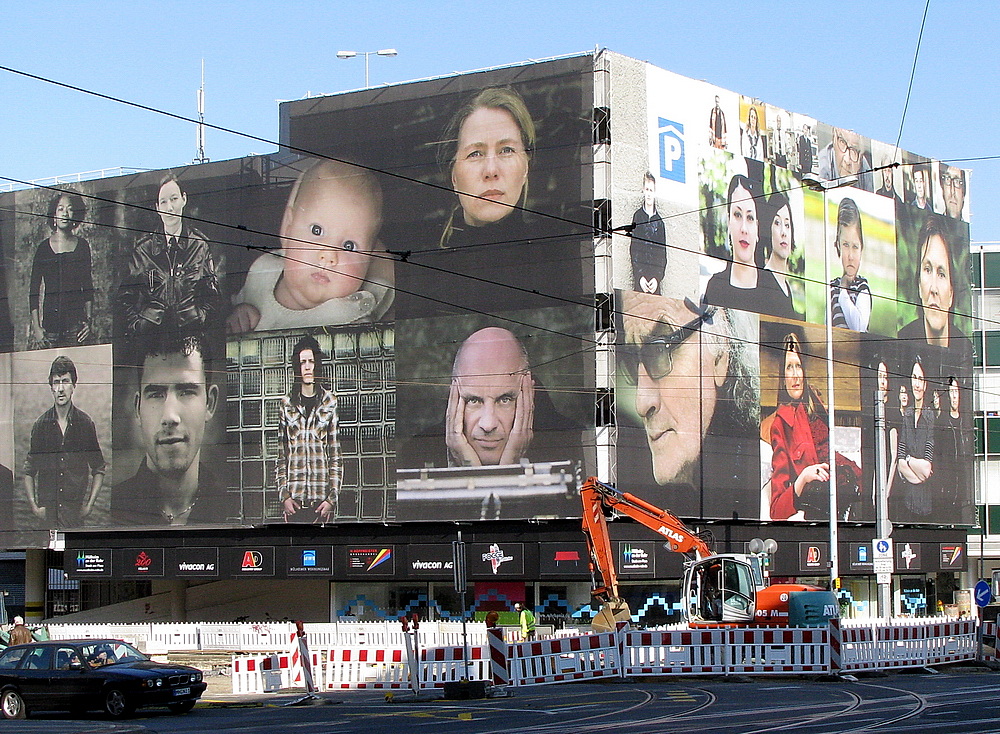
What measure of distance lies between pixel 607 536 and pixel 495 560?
12.1 meters

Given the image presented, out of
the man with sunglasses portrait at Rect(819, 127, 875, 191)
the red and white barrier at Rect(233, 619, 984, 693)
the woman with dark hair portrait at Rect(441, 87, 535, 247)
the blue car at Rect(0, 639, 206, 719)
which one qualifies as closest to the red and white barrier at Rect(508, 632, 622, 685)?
the red and white barrier at Rect(233, 619, 984, 693)

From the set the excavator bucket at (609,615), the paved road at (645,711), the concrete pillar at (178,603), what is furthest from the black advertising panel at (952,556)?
the paved road at (645,711)

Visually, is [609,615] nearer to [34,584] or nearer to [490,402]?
[490,402]

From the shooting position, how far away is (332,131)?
165 ft

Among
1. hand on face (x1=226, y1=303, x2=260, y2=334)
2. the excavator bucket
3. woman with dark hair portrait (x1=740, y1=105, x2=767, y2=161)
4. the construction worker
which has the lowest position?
the construction worker

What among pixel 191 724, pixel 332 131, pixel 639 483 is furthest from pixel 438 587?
pixel 191 724

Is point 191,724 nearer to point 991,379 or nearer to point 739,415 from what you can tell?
point 739,415

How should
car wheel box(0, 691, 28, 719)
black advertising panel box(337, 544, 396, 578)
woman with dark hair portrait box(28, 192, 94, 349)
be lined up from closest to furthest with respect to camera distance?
car wheel box(0, 691, 28, 719) < black advertising panel box(337, 544, 396, 578) < woman with dark hair portrait box(28, 192, 94, 349)

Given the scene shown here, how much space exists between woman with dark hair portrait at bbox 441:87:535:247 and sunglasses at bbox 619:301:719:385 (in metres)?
5.47

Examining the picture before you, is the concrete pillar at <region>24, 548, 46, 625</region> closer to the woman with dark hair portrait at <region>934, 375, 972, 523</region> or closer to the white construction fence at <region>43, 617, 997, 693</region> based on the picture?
the white construction fence at <region>43, 617, 997, 693</region>

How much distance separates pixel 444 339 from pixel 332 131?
8.39 meters

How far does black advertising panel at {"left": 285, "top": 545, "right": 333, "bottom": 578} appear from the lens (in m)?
50.2

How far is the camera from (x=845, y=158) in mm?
56406

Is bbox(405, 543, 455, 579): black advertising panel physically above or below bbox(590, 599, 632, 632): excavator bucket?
above
